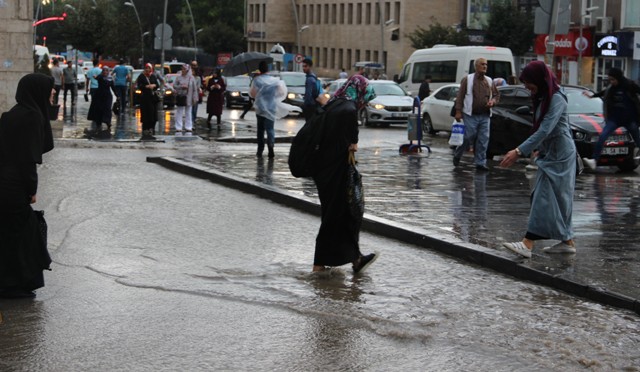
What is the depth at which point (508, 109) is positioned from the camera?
21.8 m

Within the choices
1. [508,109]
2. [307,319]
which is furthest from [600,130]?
[307,319]

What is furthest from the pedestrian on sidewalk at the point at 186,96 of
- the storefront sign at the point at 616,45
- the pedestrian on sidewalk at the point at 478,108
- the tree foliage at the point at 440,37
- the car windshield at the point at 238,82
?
the tree foliage at the point at 440,37

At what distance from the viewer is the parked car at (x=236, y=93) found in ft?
162

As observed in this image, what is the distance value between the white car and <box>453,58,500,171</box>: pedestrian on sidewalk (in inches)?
411

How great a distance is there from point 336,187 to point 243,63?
51.9 metres

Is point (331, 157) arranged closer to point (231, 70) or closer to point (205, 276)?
point (205, 276)

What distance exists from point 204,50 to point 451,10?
121 feet

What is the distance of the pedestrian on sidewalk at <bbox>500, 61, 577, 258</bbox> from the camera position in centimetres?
991

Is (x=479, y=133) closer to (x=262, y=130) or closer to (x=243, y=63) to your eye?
(x=262, y=130)

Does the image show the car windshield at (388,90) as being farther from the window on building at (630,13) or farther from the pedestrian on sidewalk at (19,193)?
the pedestrian on sidewalk at (19,193)

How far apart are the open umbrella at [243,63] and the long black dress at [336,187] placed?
4943 centimetres

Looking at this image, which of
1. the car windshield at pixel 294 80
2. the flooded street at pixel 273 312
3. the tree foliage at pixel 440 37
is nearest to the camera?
the flooded street at pixel 273 312

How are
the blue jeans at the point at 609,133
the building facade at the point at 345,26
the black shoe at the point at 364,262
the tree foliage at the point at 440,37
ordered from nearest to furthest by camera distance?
the black shoe at the point at 364,262
the blue jeans at the point at 609,133
the tree foliage at the point at 440,37
the building facade at the point at 345,26

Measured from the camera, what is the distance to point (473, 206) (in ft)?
44.9
